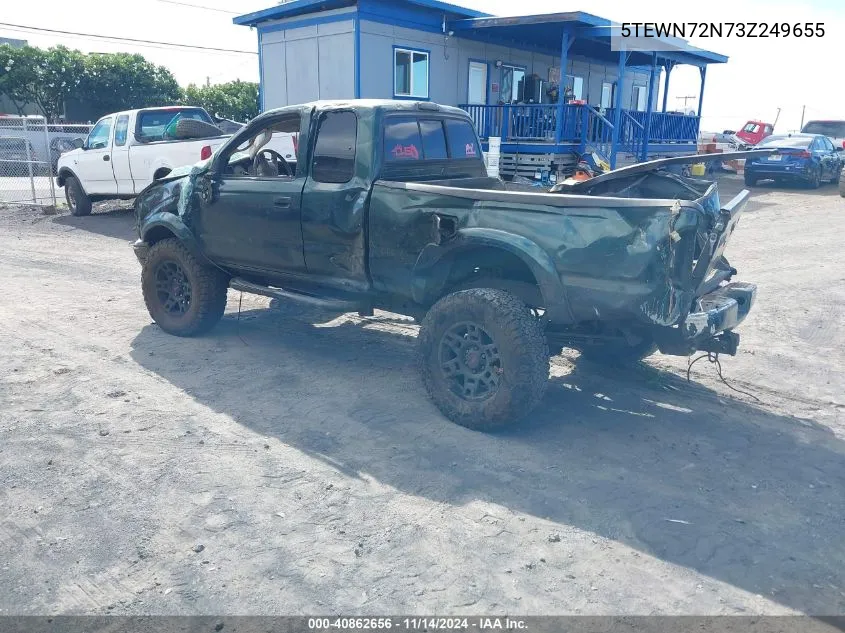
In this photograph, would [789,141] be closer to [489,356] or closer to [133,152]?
[133,152]

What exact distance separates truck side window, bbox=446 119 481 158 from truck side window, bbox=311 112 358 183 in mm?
970

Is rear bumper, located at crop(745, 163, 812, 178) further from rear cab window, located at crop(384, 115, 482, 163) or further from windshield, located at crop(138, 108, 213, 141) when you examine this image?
rear cab window, located at crop(384, 115, 482, 163)

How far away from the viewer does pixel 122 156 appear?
12.9 meters

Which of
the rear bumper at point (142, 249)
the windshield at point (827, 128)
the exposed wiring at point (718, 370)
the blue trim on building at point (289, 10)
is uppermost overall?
the blue trim on building at point (289, 10)

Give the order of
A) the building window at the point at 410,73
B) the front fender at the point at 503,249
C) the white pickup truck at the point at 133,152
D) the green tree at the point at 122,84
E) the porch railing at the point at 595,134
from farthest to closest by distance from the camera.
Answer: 1. the green tree at the point at 122,84
2. the porch railing at the point at 595,134
3. the building window at the point at 410,73
4. the white pickup truck at the point at 133,152
5. the front fender at the point at 503,249

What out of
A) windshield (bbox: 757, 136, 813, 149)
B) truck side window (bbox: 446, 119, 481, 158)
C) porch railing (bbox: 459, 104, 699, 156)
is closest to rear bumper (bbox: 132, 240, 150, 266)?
truck side window (bbox: 446, 119, 481, 158)

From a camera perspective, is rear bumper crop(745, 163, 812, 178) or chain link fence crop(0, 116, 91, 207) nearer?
chain link fence crop(0, 116, 91, 207)

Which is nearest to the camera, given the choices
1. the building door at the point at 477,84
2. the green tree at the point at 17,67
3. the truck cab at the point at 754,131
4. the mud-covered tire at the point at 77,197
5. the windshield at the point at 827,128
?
the mud-covered tire at the point at 77,197

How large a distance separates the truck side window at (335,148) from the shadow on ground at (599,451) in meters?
1.55

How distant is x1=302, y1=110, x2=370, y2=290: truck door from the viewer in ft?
17.0

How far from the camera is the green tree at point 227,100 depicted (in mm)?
40562

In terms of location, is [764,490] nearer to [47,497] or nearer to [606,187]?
[606,187]

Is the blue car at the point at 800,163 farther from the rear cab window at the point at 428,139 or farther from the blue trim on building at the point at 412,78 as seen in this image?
the rear cab window at the point at 428,139

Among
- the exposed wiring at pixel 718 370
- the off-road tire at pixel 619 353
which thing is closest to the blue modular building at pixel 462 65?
the off-road tire at pixel 619 353
